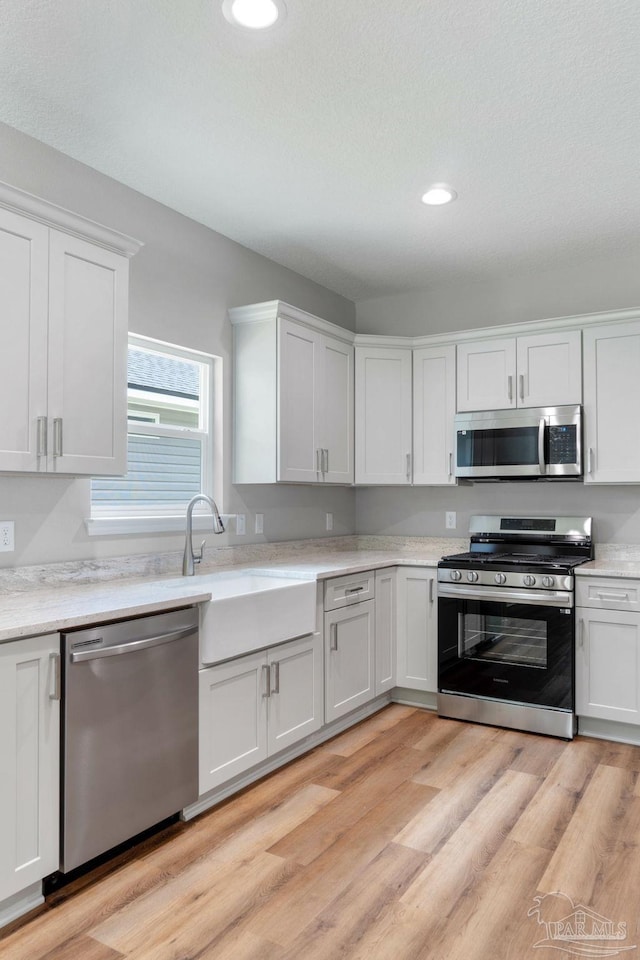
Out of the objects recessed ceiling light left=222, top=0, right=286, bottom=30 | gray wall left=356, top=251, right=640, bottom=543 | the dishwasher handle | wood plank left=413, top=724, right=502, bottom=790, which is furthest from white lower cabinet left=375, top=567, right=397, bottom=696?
recessed ceiling light left=222, top=0, right=286, bottom=30

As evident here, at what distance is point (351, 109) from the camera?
253 cm

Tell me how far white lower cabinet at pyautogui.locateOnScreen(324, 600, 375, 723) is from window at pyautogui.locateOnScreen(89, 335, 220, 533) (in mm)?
992

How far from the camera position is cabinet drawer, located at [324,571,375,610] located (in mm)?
3436

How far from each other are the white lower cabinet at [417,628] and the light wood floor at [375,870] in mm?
748

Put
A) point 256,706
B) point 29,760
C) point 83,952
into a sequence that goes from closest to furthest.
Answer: point 83,952 < point 29,760 < point 256,706

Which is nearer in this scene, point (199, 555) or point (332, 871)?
point (332, 871)

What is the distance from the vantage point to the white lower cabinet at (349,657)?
344 cm

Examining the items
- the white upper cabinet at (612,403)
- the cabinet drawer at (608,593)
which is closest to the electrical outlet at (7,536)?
the cabinet drawer at (608,593)

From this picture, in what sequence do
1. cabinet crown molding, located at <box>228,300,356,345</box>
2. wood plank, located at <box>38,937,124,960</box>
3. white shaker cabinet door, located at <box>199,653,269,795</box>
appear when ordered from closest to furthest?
wood plank, located at <box>38,937,124,960</box>, white shaker cabinet door, located at <box>199,653,269,795</box>, cabinet crown molding, located at <box>228,300,356,345</box>

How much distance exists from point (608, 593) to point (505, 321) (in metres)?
1.93

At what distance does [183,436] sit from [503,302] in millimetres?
2335

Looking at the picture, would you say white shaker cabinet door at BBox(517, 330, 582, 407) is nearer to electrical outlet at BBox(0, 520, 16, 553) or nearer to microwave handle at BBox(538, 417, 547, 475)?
microwave handle at BBox(538, 417, 547, 475)

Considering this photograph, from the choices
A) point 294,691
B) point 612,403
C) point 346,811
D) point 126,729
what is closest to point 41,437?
point 126,729

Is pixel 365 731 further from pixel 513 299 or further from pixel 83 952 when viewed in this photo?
pixel 513 299
